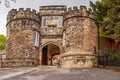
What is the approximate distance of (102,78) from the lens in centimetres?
1822

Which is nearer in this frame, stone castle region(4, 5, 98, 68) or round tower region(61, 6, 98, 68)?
round tower region(61, 6, 98, 68)

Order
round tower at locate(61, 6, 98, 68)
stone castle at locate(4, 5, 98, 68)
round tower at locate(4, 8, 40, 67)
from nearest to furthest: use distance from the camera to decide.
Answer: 1. round tower at locate(61, 6, 98, 68)
2. stone castle at locate(4, 5, 98, 68)
3. round tower at locate(4, 8, 40, 67)

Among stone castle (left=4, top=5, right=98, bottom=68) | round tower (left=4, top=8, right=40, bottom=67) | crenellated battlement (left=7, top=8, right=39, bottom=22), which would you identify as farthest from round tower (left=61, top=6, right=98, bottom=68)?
crenellated battlement (left=7, top=8, right=39, bottom=22)

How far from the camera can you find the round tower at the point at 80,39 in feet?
96.7

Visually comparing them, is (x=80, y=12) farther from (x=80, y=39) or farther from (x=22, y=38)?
(x=22, y=38)

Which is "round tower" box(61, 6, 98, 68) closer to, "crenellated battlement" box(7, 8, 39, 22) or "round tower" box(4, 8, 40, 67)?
"round tower" box(4, 8, 40, 67)

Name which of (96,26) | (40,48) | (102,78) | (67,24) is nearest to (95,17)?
(96,26)

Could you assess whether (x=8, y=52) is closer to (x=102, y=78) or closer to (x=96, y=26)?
(x=96, y=26)

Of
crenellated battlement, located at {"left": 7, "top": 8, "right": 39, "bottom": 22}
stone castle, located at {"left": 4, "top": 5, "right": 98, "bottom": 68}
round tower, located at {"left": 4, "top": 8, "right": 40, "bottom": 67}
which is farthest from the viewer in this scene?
crenellated battlement, located at {"left": 7, "top": 8, "right": 39, "bottom": 22}

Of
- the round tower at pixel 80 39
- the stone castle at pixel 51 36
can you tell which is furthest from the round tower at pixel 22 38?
the round tower at pixel 80 39

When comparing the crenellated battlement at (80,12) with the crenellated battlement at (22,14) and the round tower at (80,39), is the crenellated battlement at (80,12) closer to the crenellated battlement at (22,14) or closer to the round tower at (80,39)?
the round tower at (80,39)

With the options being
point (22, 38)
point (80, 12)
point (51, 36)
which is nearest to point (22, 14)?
point (22, 38)

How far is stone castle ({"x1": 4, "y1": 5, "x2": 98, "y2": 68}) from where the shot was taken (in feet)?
98.1

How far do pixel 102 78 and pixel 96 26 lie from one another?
1459 centimetres
